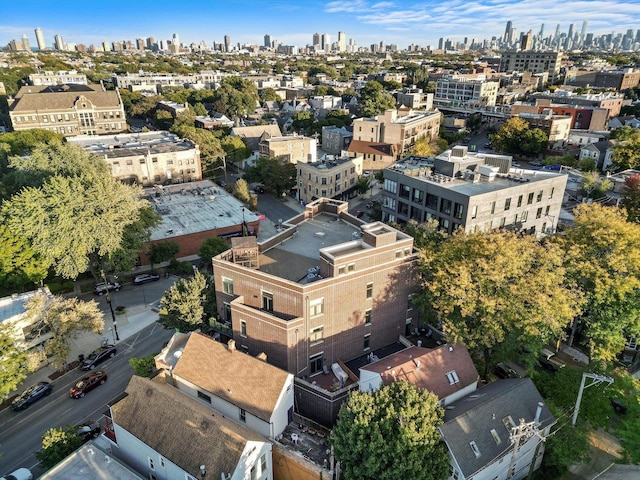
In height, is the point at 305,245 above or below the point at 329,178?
above

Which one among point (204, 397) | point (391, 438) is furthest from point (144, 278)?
point (391, 438)

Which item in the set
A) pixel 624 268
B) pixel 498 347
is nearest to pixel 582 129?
pixel 624 268

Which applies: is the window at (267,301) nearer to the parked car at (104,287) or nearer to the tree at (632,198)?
the parked car at (104,287)

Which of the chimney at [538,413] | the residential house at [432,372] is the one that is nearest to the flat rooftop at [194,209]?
the residential house at [432,372]

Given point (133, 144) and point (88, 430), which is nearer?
point (88, 430)

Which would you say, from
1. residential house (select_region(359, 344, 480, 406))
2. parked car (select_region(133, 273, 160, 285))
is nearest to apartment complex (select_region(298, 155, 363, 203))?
parked car (select_region(133, 273, 160, 285))

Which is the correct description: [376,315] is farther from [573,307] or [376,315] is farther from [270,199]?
[270,199]

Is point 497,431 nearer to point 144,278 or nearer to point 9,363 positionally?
point 9,363

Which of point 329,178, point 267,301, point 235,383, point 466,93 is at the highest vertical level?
point 466,93
